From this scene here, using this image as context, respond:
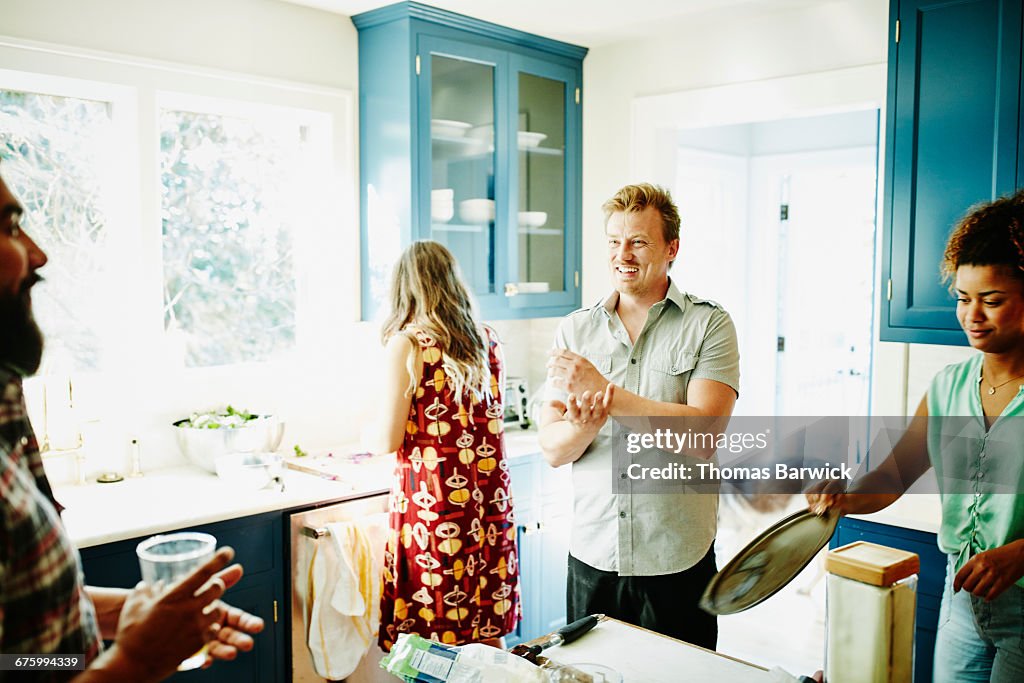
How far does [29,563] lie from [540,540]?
278 centimetres

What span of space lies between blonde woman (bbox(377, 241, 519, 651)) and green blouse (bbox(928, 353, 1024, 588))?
4.15ft

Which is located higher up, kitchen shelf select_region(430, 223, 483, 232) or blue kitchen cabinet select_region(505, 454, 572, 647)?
kitchen shelf select_region(430, 223, 483, 232)

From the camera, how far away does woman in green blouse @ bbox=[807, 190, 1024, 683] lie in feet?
5.12

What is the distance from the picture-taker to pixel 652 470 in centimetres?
216

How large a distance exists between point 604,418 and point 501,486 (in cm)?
78

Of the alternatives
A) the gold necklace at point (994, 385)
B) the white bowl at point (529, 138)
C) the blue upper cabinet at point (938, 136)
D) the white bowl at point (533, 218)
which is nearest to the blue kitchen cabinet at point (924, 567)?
the blue upper cabinet at point (938, 136)

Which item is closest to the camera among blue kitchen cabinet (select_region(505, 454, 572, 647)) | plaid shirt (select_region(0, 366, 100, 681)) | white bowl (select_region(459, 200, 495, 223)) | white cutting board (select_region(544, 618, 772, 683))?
plaid shirt (select_region(0, 366, 100, 681))

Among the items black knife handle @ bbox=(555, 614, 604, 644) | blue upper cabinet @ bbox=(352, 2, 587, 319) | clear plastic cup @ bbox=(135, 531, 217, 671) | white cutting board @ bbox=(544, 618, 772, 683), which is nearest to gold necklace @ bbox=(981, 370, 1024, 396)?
white cutting board @ bbox=(544, 618, 772, 683)

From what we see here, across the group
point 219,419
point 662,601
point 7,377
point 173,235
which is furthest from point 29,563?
point 173,235

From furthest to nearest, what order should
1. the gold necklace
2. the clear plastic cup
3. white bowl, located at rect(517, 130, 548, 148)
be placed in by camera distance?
white bowl, located at rect(517, 130, 548, 148) → the gold necklace → the clear plastic cup

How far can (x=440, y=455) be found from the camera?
2.55 metres

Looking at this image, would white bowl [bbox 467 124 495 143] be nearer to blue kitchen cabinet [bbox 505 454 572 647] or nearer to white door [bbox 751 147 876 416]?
blue kitchen cabinet [bbox 505 454 572 647]

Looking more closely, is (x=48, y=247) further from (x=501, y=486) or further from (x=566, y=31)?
(x=566, y=31)

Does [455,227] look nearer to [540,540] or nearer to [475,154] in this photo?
[475,154]
